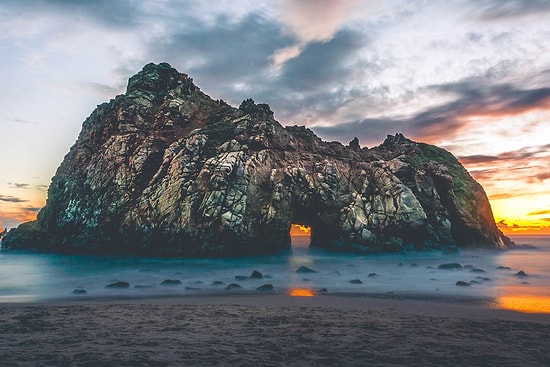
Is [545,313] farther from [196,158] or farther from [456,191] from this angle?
[456,191]

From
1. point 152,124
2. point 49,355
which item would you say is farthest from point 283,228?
point 49,355

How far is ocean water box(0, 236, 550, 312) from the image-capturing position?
23359mm

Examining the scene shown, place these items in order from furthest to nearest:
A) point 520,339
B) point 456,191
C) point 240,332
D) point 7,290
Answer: point 456,191, point 7,290, point 240,332, point 520,339

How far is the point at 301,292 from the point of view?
23.2 m

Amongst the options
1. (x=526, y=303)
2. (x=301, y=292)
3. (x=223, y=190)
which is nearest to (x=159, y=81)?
(x=223, y=190)

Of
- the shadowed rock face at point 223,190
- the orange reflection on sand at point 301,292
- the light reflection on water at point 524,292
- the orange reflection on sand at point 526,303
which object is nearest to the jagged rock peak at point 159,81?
the shadowed rock face at point 223,190

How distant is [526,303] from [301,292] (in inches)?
446

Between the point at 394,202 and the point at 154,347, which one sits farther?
the point at 394,202

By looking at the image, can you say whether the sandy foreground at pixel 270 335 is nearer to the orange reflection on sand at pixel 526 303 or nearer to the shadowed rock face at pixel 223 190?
the orange reflection on sand at pixel 526 303

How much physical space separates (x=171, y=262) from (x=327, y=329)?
33.0 metres

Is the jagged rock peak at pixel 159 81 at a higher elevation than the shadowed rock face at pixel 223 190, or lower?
higher

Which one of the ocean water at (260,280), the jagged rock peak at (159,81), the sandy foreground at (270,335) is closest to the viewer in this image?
the sandy foreground at (270,335)

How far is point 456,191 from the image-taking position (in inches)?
2505

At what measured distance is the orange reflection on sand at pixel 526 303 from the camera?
1741 centimetres
